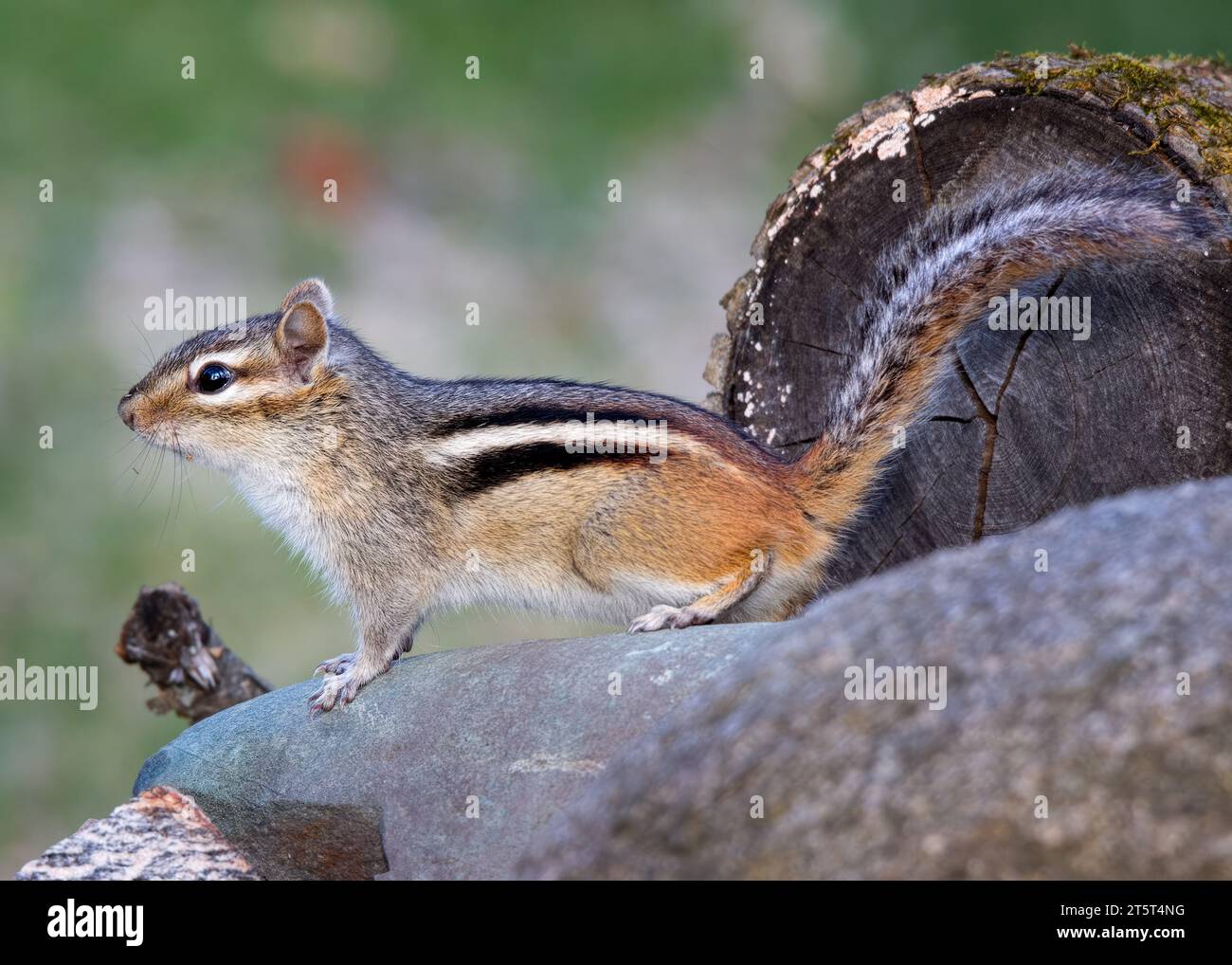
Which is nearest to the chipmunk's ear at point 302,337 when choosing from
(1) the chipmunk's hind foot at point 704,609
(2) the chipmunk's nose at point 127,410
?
(2) the chipmunk's nose at point 127,410

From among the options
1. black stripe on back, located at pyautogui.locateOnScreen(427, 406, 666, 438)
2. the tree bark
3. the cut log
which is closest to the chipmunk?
black stripe on back, located at pyautogui.locateOnScreen(427, 406, 666, 438)

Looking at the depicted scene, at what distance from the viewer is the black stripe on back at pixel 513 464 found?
193 inches

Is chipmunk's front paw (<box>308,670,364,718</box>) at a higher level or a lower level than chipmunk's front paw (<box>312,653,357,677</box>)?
lower

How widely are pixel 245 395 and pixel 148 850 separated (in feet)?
5.20

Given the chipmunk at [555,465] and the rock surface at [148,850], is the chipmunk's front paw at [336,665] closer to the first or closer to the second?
the chipmunk at [555,465]

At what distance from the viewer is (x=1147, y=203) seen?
4.42 meters

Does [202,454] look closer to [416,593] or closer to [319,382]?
[319,382]

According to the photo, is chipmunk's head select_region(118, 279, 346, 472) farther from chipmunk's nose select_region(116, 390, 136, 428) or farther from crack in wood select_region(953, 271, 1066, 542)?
crack in wood select_region(953, 271, 1066, 542)

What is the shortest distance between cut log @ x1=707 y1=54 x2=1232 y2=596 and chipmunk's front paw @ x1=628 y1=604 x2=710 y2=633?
2.37ft

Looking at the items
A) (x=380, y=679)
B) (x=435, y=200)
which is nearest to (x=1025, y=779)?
(x=380, y=679)

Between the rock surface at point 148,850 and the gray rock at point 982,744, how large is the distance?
1.81 meters

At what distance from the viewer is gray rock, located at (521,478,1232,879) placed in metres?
2.64

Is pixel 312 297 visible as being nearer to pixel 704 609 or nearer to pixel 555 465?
pixel 555 465

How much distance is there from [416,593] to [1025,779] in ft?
9.17
